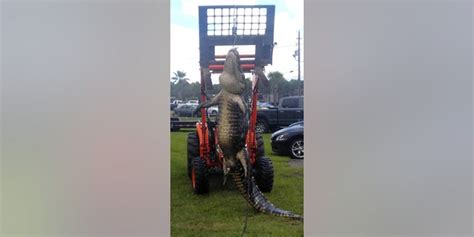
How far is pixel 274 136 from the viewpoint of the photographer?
1876 mm

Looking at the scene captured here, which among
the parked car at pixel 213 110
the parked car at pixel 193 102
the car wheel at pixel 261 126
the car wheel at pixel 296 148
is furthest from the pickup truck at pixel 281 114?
the parked car at pixel 193 102

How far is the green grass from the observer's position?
179cm

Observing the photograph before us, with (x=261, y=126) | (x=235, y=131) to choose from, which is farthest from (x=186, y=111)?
(x=261, y=126)

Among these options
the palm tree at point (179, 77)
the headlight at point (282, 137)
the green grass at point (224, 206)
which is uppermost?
the palm tree at point (179, 77)

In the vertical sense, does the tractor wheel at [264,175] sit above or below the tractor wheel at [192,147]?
below

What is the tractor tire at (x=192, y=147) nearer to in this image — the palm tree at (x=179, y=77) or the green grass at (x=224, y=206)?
the green grass at (x=224, y=206)

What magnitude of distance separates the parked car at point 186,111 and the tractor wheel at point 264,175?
0.45m

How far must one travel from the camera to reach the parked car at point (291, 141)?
6.04ft

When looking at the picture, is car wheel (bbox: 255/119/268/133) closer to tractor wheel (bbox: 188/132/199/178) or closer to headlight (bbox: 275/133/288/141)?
headlight (bbox: 275/133/288/141)

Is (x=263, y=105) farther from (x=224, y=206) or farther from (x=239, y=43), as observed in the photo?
(x=224, y=206)

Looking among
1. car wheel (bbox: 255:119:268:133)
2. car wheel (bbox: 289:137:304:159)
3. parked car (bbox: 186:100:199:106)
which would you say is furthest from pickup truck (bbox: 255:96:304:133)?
parked car (bbox: 186:100:199:106)
